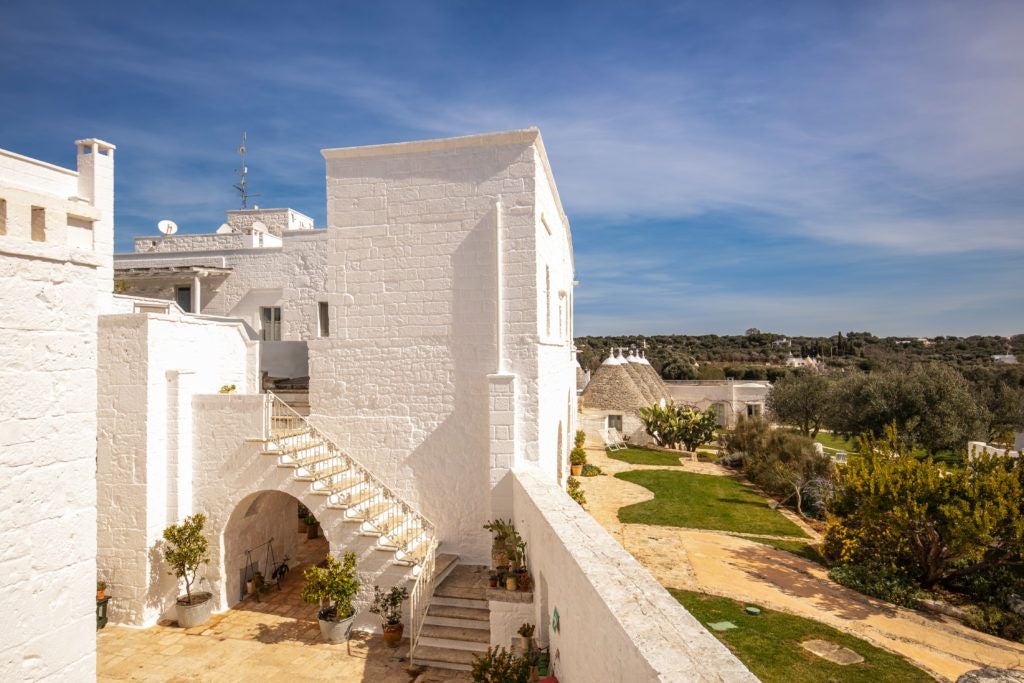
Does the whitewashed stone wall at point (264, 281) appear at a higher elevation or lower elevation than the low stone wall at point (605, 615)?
higher

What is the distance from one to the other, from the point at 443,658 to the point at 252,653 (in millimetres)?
3065

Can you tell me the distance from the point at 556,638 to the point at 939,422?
20731 millimetres

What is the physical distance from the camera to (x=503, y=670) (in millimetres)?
6625

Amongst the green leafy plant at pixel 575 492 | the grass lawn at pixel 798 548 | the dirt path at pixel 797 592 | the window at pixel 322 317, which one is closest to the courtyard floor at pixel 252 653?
the dirt path at pixel 797 592

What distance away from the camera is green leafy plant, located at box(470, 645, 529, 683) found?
657 centimetres

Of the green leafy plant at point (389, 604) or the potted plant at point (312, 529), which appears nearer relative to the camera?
the green leafy plant at point (389, 604)

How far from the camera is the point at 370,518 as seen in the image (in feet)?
32.1

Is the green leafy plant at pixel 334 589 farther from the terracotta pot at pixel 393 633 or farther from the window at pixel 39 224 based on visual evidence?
the window at pixel 39 224

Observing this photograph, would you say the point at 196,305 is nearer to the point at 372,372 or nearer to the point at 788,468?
the point at 372,372

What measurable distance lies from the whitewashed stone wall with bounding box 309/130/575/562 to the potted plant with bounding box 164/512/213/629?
287 cm

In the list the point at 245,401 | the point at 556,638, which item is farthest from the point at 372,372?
the point at 556,638

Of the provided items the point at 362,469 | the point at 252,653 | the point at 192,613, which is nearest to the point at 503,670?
the point at 252,653

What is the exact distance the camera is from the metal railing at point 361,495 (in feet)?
30.9

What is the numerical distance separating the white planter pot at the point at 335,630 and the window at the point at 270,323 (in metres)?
9.59
